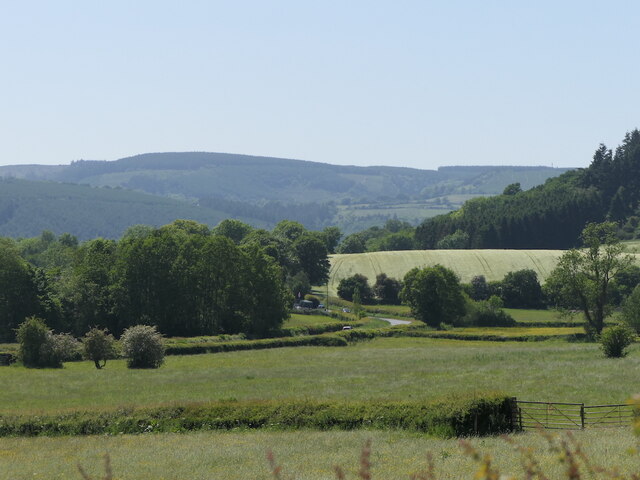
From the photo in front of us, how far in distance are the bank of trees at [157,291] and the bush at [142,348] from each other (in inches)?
1134

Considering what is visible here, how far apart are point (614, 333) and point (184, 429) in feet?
141

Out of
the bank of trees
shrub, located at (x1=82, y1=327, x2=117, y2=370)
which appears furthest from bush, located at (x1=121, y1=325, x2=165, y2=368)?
the bank of trees

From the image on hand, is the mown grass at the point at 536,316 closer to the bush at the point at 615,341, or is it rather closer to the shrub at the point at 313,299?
the shrub at the point at 313,299

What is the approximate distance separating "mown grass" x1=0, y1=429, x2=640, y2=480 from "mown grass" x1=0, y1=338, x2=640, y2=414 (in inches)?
299

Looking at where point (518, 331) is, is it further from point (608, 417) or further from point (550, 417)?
point (608, 417)

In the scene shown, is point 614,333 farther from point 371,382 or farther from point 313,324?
point 313,324

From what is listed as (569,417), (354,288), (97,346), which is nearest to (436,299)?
(354,288)

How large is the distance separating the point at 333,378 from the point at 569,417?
25574 mm

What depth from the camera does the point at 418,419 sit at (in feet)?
116

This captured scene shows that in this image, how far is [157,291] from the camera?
108688 millimetres

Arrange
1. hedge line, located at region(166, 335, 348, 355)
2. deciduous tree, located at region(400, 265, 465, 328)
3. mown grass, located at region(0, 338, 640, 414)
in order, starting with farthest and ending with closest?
deciduous tree, located at region(400, 265, 465, 328) < hedge line, located at region(166, 335, 348, 355) < mown grass, located at region(0, 338, 640, 414)

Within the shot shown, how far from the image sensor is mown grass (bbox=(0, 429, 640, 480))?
25.2 m

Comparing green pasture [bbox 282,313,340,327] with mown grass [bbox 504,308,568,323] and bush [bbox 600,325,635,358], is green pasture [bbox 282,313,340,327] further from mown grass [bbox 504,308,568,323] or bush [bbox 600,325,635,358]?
bush [bbox 600,325,635,358]

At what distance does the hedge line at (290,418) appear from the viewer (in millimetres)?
35031
